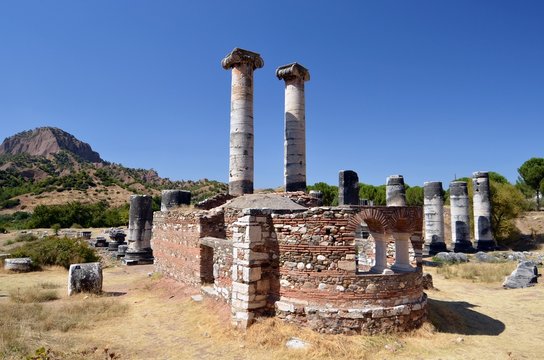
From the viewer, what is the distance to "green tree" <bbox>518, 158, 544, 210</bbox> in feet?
155

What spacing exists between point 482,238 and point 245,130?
21.3 metres

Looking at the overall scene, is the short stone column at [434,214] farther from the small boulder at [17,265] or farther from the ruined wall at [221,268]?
the small boulder at [17,265]

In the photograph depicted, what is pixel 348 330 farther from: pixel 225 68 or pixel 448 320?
pixel 225 68

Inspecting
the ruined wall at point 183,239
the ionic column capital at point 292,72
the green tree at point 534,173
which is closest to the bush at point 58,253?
the ruined wall at point 183,239

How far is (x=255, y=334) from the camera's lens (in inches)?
328

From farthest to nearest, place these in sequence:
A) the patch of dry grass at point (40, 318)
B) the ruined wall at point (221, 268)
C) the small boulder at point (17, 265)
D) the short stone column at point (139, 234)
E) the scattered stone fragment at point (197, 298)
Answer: the short stone column at point (139, 234)
the small boulder at point (17, 265)
the scattered stone fragment at point (197, 298)
the ruined wall at point (221, 268)
the patch of dry grass at point (40, 318)

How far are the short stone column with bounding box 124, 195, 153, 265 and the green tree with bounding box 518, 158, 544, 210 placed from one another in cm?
4670

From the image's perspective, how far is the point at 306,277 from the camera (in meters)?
8.52

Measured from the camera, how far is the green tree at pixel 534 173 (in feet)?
155

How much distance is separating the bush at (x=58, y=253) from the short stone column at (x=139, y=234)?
2.28m

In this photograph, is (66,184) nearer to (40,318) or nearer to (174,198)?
(174,198)

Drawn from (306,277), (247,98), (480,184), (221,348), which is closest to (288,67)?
(247,98)

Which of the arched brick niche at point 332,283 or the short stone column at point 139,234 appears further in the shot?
the short stone column at point 139,234

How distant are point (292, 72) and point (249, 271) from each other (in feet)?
36.8
